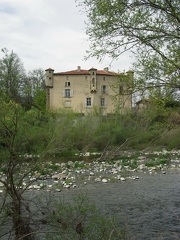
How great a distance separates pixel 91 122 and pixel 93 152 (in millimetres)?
2753

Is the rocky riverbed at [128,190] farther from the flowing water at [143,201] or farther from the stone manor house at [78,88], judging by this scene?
the stone manor house at [78,88]

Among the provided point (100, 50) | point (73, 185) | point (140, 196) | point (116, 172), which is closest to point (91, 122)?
point (116, 172)

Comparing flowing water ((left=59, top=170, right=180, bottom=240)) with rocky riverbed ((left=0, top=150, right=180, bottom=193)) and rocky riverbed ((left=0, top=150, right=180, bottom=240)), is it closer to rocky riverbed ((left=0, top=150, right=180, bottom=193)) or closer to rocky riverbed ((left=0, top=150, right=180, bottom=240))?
rocky riverbed ((left=0, top=150, right=180, bottom=240))

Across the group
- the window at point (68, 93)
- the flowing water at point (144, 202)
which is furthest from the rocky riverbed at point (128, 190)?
the window at point (68, 93)

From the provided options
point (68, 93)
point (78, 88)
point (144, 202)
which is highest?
point (78, 88)

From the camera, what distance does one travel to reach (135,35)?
883cm

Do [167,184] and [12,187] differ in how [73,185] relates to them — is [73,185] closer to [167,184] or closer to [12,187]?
[167,184]

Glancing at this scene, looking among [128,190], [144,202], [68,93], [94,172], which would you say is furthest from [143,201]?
[68,93]

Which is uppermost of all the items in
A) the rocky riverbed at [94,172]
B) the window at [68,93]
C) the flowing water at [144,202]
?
the window at [68,93]

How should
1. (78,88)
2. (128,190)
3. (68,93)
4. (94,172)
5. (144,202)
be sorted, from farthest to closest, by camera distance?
(78,88), (68,93), (94,172), (128,190), (144,202)

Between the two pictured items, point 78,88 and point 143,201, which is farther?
point 78,88

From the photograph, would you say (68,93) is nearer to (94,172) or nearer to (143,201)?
(94,172)

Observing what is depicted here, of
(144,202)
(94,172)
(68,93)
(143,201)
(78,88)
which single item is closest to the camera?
(144,202)

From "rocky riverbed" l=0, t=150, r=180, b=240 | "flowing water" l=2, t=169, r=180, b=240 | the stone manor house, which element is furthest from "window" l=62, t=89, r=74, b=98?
"flowing water" l=2, t=169, r=180, b=240
